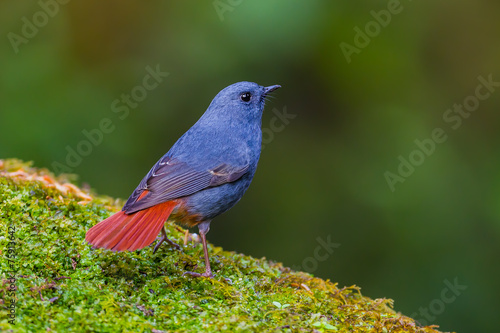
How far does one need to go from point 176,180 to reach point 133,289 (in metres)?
0.90

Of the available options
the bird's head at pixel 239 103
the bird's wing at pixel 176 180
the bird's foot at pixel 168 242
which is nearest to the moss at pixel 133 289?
the bird's foot at pixel 168 242

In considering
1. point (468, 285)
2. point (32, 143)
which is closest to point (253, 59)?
point (32, 143)

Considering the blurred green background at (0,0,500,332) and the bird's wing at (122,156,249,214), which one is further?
the blurred green background at (0,0,500,332)

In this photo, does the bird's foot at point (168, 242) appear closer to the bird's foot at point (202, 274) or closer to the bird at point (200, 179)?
the bird at point (200, 179)

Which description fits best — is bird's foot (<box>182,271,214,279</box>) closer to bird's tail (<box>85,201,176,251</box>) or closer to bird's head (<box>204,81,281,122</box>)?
bird's tail (<box>85,201,176,251</box>)

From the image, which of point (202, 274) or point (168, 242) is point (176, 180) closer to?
point (168, 242)

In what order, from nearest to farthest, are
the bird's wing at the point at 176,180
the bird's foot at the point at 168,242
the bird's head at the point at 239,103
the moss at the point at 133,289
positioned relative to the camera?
the moss at the point at 133,289
the bird's wing at the point at 176,180
the bird's foot at the point at 168,242
the bird's head at the point at 239,103

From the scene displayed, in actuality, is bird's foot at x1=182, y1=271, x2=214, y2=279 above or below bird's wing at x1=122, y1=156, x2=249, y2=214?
below

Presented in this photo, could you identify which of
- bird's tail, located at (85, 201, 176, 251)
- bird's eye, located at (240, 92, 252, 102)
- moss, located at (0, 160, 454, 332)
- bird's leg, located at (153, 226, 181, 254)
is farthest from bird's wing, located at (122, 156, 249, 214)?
bird's eye, located at (240, 92, 252, 102)

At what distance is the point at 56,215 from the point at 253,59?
280 cm

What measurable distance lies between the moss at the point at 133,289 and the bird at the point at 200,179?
174mm

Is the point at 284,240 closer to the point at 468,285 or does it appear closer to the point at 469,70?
the point at 468,285

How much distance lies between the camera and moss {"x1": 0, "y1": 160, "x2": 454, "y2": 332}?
2377 mm

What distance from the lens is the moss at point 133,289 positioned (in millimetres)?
2377
